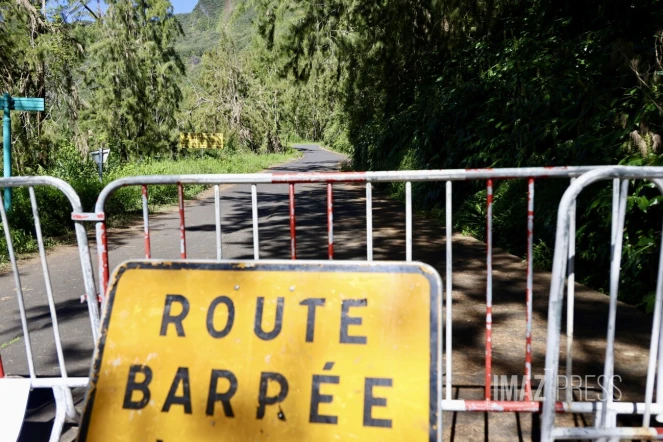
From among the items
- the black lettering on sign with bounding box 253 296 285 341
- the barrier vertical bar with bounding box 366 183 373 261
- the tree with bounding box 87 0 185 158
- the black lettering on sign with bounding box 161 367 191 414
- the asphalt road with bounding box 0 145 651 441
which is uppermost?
the tree with bounding box 87 0 185 158

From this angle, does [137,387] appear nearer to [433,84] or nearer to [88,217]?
[88,217]

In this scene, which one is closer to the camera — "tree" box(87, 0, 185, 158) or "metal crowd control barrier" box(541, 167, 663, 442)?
"metal crowd control barrier" box(541, 167, 663, 442)

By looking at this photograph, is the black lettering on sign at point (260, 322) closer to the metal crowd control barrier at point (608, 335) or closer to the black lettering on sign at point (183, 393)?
the black lettering on sign at point (183, 393)

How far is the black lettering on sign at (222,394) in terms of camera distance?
2.25 m

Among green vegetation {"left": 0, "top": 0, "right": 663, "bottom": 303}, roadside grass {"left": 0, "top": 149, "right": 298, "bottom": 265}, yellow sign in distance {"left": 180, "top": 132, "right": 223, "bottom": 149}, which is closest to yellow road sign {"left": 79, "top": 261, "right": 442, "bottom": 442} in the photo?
green vegetation {"left": 0, "top": 0, "right": 663, "bottom": 303}

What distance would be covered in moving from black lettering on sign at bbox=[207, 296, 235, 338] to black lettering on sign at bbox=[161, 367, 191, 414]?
7.6 inches

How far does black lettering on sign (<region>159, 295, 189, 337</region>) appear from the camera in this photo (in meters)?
2.45

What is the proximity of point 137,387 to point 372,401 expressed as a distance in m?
1.02

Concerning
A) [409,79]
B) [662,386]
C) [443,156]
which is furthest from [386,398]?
[409,79]

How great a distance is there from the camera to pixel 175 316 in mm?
2484

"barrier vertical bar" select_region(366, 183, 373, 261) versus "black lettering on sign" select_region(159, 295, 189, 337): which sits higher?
"barrier vertical bar" select_region(366, 183, 373, 261)

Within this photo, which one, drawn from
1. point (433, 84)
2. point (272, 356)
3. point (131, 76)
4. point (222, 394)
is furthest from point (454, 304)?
point (131, 76)

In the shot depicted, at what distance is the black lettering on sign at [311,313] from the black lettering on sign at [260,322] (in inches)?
4.0

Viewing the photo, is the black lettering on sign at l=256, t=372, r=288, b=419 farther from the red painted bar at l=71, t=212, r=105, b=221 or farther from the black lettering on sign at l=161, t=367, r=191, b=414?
the red painted bar at l=71, t=212, r=105, b=221
